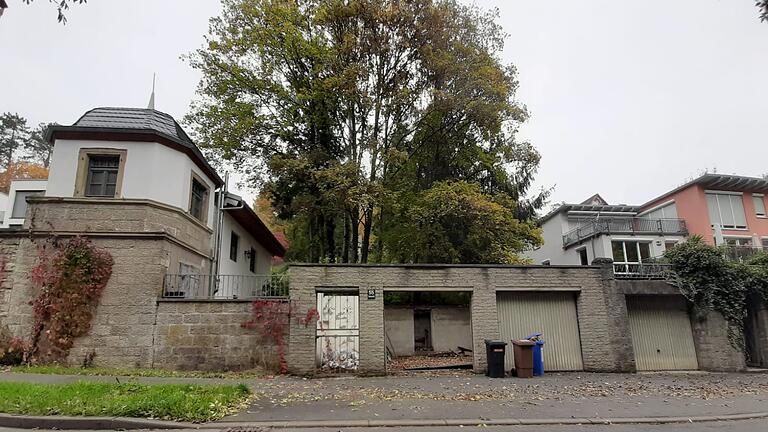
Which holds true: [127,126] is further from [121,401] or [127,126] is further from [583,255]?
[583,255]

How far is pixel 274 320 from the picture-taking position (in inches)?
473

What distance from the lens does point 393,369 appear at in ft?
44.3

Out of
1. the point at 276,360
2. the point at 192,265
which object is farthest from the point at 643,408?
the point at 192,265

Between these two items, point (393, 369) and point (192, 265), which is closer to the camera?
point (393, 369)

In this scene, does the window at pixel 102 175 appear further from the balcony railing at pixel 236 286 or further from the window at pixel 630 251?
the window at pixel 630 251

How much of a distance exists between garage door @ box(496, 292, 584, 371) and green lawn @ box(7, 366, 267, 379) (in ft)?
23.2

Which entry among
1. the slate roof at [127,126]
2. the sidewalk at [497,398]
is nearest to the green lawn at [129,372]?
the sidewalk at [497,398]

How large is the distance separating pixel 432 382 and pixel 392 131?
13.4m

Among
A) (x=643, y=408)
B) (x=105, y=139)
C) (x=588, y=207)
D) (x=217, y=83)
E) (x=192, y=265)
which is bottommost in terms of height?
(x=643, y=408)

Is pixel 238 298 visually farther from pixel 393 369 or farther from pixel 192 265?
pixel 393 369

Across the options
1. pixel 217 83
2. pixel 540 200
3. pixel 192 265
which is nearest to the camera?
pixel 192 265

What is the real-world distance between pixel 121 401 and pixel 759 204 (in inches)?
1415

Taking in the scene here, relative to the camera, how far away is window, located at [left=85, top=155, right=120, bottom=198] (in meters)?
12.9

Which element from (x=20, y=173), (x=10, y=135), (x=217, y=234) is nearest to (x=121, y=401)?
(x=217, y=234)
